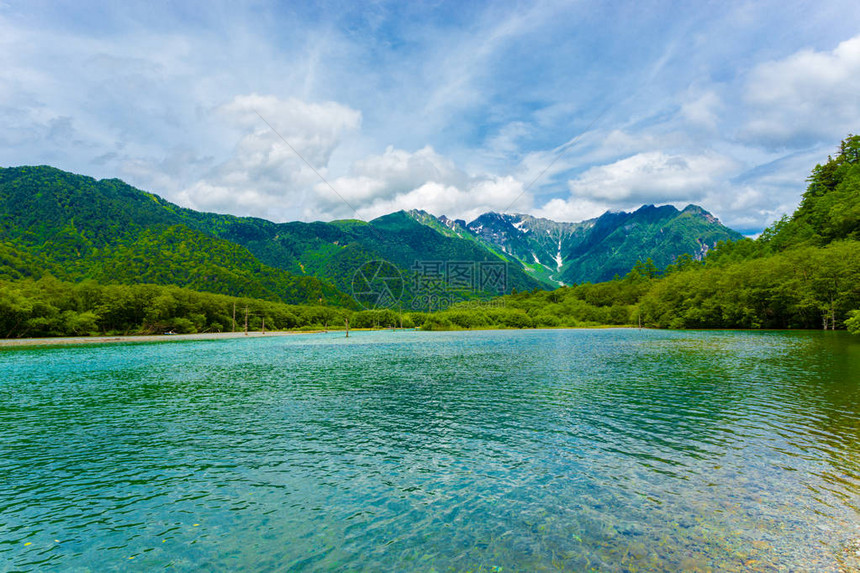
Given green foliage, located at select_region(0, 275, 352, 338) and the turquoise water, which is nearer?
the turquoise water

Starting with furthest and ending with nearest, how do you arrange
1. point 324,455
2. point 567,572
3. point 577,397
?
point 577,397 → point 324,455 → point 567,572

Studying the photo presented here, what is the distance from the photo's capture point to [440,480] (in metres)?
12.7

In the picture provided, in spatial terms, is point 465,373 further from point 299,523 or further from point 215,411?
point 299,523

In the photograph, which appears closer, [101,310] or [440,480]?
[440,480]

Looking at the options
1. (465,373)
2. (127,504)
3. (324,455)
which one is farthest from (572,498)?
(465,373)

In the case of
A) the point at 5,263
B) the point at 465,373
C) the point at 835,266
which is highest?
the point at 5,263

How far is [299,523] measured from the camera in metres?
9.95

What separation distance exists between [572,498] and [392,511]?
4.98 metres

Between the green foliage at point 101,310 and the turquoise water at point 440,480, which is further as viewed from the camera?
the green foliage at point 101,310

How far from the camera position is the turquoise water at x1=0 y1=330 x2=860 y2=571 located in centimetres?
852

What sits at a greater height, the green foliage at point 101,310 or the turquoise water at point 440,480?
the green foliage at point 101,310

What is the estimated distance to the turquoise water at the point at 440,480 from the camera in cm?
852

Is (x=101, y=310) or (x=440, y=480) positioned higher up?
(x=101, y=310)

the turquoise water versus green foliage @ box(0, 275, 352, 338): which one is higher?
green foliage @ box(0, 275, 352, 338)
